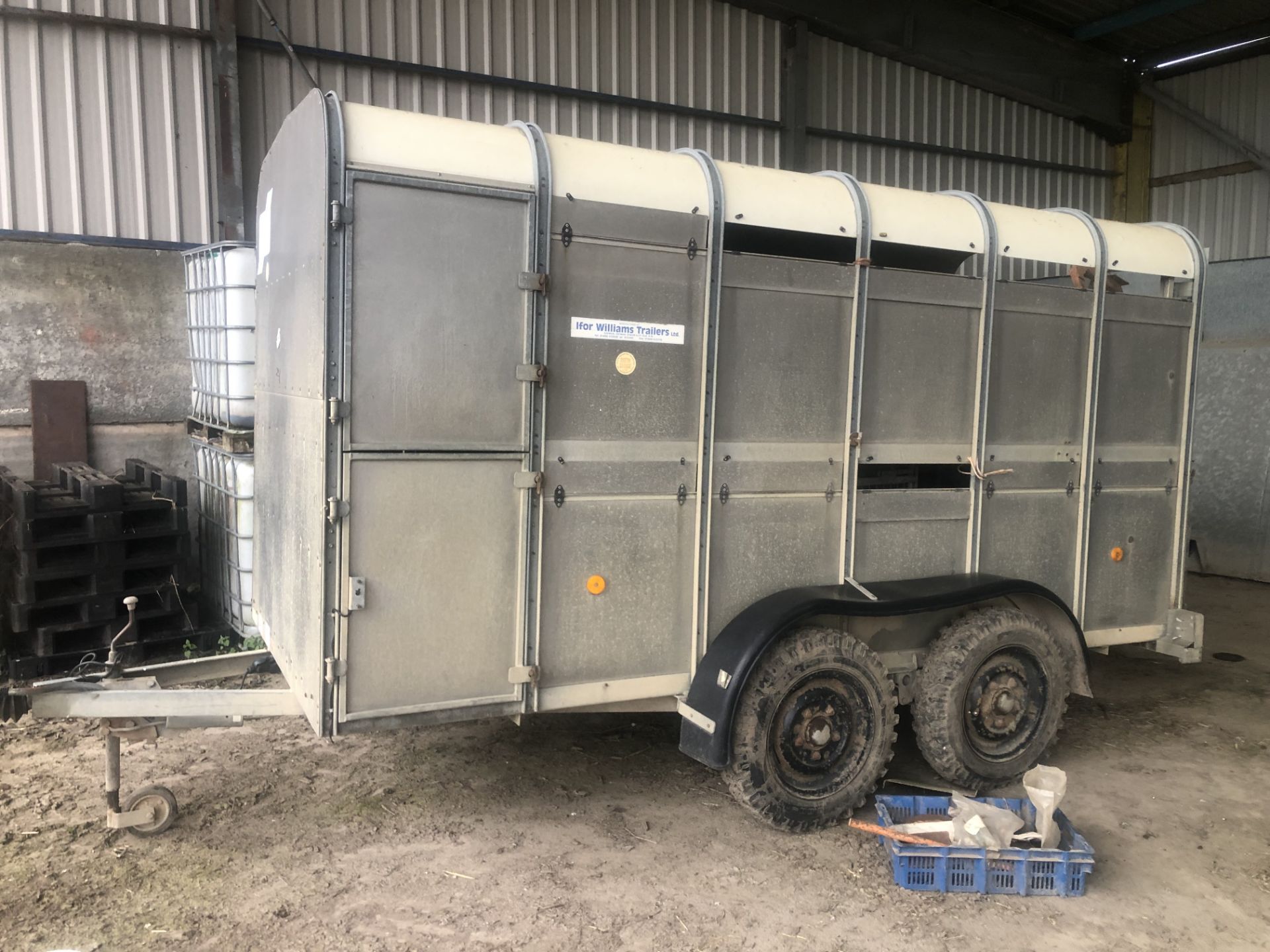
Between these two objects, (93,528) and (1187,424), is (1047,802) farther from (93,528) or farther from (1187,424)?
(93,528)

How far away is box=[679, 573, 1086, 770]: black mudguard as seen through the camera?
11.5ft

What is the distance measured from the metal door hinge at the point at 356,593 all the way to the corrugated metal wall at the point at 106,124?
496 cm

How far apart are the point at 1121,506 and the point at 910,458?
4.39ft

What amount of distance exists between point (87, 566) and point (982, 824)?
4.91m

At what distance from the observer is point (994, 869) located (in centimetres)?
338

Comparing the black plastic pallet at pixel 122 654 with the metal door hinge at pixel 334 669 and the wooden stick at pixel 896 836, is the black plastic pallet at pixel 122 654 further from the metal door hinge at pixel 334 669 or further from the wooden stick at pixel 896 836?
the wooden stick at pixel 896 836

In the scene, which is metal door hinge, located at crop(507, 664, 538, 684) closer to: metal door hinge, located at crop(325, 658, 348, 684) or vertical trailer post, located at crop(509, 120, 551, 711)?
vertical trailer post, located at crop(509, 120, 551, 711)

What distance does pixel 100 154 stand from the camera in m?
6.69

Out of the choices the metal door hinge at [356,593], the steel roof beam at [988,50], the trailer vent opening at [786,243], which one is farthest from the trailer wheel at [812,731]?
the steel roof beam at [988,50]

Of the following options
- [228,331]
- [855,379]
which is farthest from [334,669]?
[228,331]

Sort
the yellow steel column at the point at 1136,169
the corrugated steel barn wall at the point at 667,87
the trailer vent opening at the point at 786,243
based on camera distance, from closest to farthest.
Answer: the trailer vent opening at the point at 786,243 < the corrugated steel barn wall at the point at 667,87 < the yellow steel column at the point at 1136,169

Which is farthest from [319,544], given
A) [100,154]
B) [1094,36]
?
[1094,36]

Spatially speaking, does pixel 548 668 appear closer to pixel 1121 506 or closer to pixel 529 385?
pixel 529 385

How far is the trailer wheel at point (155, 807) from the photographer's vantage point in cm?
353
